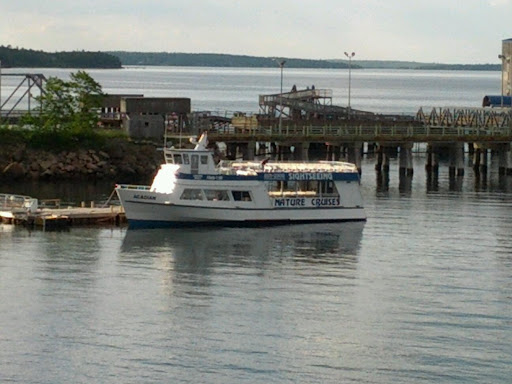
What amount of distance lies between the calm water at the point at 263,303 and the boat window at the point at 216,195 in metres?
1.85

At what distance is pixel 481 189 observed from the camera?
9162 centimetres

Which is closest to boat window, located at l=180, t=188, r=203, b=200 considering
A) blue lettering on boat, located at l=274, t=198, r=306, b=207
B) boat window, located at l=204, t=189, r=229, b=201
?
boat window, located at l=204, t=189, r=229, b=201

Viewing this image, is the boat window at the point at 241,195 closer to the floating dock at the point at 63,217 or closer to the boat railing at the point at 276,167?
the boat railing at the point at 276,167

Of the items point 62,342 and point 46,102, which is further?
point 46,102

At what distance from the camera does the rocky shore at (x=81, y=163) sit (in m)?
91.6

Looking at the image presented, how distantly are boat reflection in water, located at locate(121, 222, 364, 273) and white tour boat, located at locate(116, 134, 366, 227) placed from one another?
0.77 m

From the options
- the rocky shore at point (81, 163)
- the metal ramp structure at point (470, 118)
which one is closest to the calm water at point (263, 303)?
the rocky shore at point (81, 163)

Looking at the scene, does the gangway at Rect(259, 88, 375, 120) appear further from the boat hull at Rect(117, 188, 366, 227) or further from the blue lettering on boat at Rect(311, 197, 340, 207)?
the boat hull at Rect(117, 188, 366, 227)

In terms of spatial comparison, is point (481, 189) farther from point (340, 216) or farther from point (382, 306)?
point (382, 306)

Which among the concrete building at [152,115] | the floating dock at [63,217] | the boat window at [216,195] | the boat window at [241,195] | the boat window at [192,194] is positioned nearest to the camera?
the floating dock at [63,217]

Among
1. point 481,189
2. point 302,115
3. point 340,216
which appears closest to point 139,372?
point 340,216

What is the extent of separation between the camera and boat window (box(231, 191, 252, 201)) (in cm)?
7244

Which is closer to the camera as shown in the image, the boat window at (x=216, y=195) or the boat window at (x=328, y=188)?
the boat window at (x=216, y=195)

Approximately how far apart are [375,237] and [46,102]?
3711 cm
